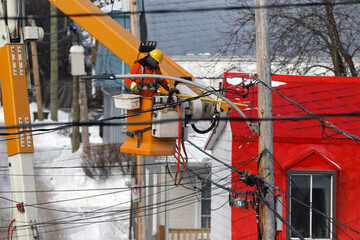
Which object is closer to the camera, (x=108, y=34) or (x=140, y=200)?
(x=108, y=34)

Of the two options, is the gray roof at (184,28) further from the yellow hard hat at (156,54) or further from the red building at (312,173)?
the yellow hard hat at (156,54)

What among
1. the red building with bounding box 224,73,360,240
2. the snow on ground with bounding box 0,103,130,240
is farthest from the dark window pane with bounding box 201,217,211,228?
the red building with bounding box 224,73,360,240

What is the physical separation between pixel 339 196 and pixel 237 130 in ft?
8.51

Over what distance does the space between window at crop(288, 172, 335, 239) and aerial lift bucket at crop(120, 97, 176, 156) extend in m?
3.78

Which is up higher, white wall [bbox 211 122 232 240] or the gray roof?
the gray roof

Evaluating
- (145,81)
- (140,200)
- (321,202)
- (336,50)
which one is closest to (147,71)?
(145,81)

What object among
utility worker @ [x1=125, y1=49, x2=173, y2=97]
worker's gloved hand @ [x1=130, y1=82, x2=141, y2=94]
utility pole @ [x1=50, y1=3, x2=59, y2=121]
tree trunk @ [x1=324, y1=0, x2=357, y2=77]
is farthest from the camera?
utility pole @ [x1=50, y1=3, x2=59, y2=121]

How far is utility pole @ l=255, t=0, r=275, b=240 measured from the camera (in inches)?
448

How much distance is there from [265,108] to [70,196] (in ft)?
58.8

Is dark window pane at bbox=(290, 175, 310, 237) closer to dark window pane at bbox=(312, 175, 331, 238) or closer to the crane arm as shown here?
dark window pane at bbox=(312, 175, 331, 238)

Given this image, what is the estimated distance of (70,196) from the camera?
27953 mm

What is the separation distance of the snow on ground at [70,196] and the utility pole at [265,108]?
903 cm

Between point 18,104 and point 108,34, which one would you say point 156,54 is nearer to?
point 108,34

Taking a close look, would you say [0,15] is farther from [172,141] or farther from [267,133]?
[267,133]
